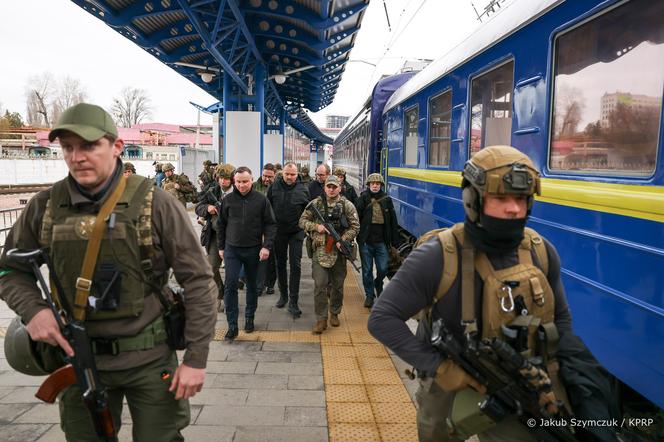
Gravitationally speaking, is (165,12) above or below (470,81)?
above

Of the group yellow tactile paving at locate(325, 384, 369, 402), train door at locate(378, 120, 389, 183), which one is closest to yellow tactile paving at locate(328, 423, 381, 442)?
yellow tactile paving at locate(325, 384, 369, 402)

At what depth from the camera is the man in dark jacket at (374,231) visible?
22.2ft

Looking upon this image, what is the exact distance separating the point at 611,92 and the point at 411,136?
16.7ft

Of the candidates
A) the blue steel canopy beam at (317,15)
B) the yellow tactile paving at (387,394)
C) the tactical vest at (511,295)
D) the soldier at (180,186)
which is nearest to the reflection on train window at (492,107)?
the yellow tactile paving at (387,394)

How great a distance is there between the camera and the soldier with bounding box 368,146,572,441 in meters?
1.84

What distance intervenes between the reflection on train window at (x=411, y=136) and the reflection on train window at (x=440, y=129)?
0.86 m

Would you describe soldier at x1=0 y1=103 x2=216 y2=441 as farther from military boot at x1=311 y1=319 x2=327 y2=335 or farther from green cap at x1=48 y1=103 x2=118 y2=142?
military boot at x1=311 y1=319 x2=327 y2=335

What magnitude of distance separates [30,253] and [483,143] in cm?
394

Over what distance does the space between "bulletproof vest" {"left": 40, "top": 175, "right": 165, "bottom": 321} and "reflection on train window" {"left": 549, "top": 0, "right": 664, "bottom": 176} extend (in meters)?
2.42

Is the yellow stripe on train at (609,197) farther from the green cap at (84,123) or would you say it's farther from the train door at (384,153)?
the train door at (384,153)

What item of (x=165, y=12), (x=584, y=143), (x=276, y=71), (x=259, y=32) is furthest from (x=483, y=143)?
(x=276, y=71)

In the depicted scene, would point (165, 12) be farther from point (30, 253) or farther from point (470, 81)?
point (30, 253)

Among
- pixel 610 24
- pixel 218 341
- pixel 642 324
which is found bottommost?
pixel 218 341

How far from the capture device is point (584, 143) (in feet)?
10.0
